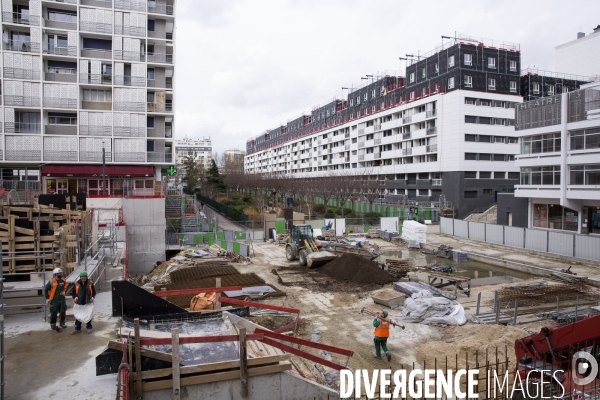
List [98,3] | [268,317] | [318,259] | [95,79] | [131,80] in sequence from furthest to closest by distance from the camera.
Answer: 1. [131,80]
2. [98,3]
3. [95,79]
4. [318,259]
5. [268,317]

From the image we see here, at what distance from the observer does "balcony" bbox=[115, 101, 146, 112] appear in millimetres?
39344

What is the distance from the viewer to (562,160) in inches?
1166

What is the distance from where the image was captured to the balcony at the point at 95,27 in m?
38.3

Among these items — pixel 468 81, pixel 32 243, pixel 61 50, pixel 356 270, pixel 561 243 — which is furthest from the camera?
pixel 468 81

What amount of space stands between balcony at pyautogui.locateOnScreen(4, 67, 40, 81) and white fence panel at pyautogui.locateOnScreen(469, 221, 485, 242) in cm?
4053

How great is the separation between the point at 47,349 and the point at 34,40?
A: 38.4 m

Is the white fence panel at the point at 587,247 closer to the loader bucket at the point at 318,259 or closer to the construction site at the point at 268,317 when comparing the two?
the construction site at the point at 268,317

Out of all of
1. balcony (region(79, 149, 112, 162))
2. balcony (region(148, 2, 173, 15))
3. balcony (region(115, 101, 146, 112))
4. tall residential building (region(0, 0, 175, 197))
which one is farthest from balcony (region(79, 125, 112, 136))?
balcony (region(148, 2, 173, 15))

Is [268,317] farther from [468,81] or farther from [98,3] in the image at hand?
[468,81]

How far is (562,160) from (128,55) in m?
38.4

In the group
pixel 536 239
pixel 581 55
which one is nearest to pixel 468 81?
pixel 581 55

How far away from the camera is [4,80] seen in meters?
36.3

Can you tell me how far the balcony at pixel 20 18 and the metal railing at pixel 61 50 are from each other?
Answer: 6.74 feet

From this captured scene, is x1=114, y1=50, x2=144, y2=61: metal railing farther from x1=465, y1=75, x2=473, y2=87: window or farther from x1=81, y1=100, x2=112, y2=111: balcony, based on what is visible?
x1=465, y1=75, x2=473, y2=87: window
